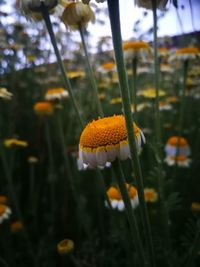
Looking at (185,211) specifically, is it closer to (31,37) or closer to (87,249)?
(87,249)

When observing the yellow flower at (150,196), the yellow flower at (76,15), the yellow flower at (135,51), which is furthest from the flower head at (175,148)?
the yellow flower at (76,15)

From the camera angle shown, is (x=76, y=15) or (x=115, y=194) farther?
(x=115, y=194)

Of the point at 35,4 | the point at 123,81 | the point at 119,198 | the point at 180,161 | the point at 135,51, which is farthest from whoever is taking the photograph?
the point at 180,161

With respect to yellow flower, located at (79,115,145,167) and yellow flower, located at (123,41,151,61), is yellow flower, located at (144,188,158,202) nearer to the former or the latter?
yellow flower, located at (123,41,151,61)

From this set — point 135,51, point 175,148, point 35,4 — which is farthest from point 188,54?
point 35,4

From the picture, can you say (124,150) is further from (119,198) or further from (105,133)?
(119,198)

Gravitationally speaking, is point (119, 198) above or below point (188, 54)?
below

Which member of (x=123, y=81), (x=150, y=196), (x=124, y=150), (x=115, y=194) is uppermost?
(x=123, y=81)
